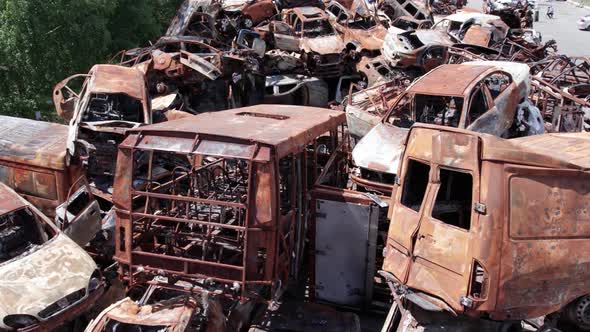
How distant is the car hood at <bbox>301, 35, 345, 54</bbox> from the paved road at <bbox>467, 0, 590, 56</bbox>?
16.4 meters

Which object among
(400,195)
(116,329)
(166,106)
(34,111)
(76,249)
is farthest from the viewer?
(34,111)

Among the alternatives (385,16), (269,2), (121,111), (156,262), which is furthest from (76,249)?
(385,16)

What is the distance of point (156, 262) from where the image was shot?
587 cm

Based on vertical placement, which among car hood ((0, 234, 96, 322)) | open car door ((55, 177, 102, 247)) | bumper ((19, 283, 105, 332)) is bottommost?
bumper ((19, 283, 105, 332))

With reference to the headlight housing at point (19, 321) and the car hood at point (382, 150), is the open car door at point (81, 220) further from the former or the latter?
the car hood at point (382, 150)

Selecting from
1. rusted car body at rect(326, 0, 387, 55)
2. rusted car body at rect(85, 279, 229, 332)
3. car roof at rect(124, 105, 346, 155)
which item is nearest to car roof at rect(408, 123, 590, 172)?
car roof at rect(124, 105, 346, 155)

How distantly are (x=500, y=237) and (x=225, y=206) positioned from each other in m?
2.88

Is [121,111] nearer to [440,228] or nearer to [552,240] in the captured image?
[440,228]

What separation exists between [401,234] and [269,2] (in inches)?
521

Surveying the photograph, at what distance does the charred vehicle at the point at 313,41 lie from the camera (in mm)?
14336

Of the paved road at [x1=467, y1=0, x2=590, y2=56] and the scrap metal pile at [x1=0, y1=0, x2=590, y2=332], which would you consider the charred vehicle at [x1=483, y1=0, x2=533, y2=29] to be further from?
the scrap metal pile at [x1=0, y1=0, x2=590, y2=332]

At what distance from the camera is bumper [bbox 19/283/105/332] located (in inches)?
233

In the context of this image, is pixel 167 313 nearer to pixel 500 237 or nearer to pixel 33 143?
pixel 500 237

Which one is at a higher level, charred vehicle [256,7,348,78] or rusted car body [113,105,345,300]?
charred vehicle [256,7,348,78]
